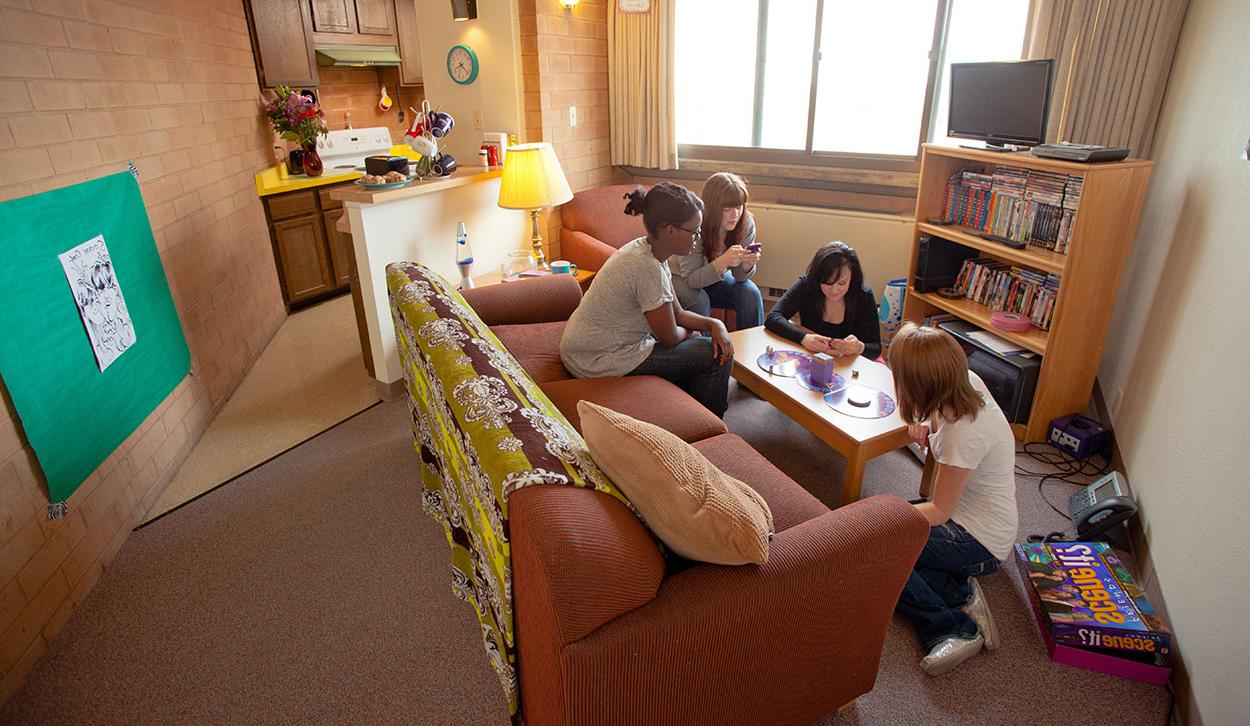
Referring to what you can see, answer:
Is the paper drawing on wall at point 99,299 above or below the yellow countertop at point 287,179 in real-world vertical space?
below

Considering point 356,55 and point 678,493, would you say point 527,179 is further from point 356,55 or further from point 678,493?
point 356,55

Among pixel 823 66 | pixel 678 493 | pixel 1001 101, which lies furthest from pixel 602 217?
pixel 678 493

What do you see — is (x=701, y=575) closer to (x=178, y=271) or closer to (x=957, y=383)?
(x=957, y=383)

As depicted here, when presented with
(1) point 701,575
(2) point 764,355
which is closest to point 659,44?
(2) point 764,355

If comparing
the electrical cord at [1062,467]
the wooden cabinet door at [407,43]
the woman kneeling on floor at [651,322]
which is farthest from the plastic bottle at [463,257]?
the wooden cabinet door at [407,43]

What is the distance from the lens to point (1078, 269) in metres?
2.52

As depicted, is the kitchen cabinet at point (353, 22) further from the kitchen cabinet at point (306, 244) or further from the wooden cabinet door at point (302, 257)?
the wooden cabinet door at point (302, 257)

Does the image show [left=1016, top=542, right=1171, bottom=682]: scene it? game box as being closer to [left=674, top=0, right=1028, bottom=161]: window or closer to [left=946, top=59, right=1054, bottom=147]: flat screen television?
[left=946, top=59, right=1054, bottom=147]: flat screen television

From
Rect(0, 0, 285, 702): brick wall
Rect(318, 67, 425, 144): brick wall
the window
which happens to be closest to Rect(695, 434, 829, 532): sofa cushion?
Rect(0, 0, 285, 702): brick wall

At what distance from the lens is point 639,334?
2527 millimetres

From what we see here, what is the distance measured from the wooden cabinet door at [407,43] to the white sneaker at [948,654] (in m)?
5.53

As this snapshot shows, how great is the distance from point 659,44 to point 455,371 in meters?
3.13

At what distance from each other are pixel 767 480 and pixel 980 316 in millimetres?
1809

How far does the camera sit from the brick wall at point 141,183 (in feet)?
6.22
